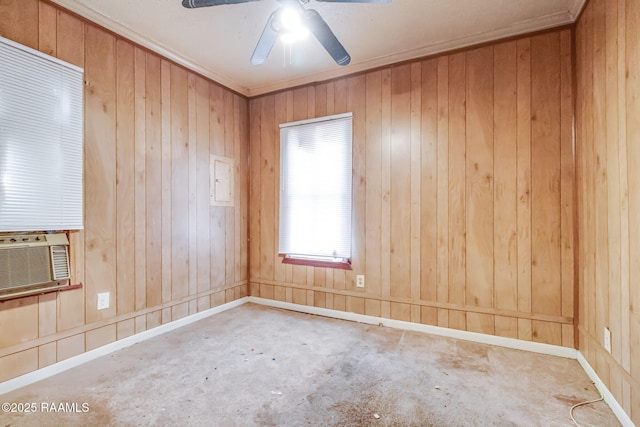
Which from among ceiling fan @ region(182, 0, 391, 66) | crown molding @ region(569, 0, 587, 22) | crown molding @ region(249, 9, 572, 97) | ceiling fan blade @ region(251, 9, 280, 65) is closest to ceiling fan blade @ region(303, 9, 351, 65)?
ceiling fan @ region(182, 0, 391, 66)

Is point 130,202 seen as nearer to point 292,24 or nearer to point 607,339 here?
point 292,24

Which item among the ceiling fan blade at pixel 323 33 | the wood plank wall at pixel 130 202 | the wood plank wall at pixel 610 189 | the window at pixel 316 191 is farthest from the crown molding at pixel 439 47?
the ceiling fan blade at pixel 323 33

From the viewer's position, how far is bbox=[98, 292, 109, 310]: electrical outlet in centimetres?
234

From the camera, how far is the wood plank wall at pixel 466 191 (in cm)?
239

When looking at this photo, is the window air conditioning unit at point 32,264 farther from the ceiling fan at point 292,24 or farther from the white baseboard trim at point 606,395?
the white baseboard trim at point 606,395

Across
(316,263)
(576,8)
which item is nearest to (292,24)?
(576,8)

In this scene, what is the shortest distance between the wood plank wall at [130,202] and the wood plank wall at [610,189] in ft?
10.5

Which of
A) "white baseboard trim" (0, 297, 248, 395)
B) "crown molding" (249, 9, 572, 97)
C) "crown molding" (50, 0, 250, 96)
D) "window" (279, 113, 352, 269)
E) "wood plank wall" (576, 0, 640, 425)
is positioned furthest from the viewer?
"window" (279, 113, 352, 269)

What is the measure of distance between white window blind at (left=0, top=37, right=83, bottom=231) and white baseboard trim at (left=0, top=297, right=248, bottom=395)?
929mm

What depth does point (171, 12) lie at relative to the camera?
227 centimetres

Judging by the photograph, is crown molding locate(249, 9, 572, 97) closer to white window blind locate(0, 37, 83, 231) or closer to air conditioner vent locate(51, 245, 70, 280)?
white window blind locate(0, 37, 83, 231)

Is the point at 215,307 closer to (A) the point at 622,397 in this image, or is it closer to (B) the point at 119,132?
(B) the point at 119,132

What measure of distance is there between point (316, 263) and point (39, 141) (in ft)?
8.07

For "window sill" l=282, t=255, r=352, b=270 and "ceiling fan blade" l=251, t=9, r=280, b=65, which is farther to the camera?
"window sill" l=282, t=255, r=352, b=270
